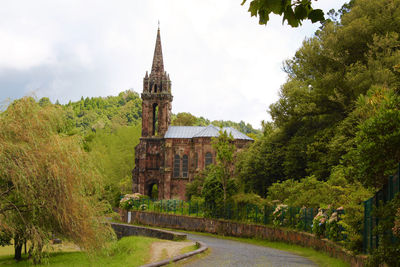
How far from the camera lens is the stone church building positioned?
57312mm

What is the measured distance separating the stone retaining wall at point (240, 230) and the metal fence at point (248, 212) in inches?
15.1

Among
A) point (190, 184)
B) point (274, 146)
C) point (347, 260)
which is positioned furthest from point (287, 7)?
point (190, 184)

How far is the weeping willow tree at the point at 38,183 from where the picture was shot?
15484 millimetres

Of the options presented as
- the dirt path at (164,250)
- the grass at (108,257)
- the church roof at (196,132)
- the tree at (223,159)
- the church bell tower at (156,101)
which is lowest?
the grass at (108,257)

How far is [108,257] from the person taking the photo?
19891 millimetres

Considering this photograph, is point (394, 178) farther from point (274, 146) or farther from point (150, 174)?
point (150, 174)

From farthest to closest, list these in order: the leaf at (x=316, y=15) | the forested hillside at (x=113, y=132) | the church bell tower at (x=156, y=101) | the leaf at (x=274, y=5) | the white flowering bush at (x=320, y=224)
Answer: the church bell tower at (x=156, y=101)
the forested hillside at (x=113, y=132)
the white flowering bush at (x=320, y=224)
the leaf at (x=316, y=15)
the leaf at (x=274, y=5)

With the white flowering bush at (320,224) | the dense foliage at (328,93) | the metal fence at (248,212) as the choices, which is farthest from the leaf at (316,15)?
the dense foliage at (328,93)

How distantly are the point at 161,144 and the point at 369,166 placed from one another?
4885 centimetres

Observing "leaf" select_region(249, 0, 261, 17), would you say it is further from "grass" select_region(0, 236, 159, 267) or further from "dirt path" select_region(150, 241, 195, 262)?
"grass" select_region(0, 236, 159, 267)

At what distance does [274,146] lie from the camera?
131 ft

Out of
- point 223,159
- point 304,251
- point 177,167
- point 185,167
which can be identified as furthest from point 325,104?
point 177,167

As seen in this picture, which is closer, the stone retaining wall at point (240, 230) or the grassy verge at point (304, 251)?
the grassy verge at point (304, 251)

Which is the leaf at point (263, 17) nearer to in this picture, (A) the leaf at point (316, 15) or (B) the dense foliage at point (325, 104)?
(A) the leaf at point (316, 15)
